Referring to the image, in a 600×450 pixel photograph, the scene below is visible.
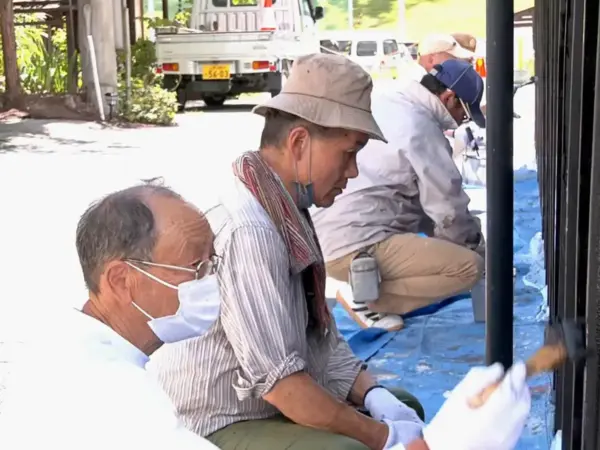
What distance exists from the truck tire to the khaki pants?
43.4 ft

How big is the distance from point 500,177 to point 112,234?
3.57ft

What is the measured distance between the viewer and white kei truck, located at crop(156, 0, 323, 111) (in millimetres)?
15766

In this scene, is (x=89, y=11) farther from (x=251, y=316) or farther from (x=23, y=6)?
(x=251, y=316)

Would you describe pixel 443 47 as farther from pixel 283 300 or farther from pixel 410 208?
pixel 283 300

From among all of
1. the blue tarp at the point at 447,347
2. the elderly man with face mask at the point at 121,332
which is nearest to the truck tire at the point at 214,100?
the blue tarp at the point at 447,347

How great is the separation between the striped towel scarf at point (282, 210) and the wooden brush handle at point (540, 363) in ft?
2.44

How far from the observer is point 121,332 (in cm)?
172

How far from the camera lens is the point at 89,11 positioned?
47.7 ft

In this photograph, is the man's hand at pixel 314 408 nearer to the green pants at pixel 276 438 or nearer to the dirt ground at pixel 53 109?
the green pants at pixel 276 438

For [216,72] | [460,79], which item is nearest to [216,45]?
[216,72]

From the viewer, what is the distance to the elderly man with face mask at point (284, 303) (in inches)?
82.4

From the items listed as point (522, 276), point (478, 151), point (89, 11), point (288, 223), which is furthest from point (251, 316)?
point (89, 11)

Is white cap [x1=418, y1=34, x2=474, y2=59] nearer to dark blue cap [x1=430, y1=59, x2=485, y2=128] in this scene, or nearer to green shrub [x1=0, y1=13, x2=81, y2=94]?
dark blue cap [x1=430, y1=59, x2=485, y2=128]

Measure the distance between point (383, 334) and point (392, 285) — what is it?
0.25m
